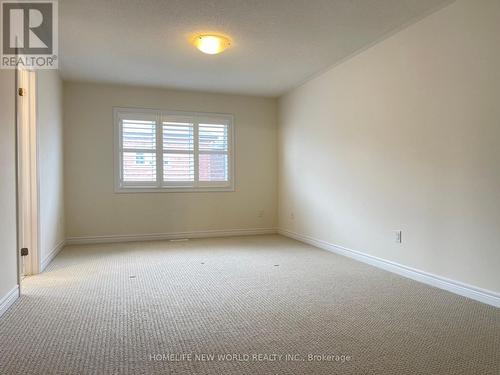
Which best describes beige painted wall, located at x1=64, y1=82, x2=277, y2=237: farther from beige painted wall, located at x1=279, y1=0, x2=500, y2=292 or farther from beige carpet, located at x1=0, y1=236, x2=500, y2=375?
beige carpet, located at x1=0, y1=236, x2=500, y2=375

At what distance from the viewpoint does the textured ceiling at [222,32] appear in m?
2.94

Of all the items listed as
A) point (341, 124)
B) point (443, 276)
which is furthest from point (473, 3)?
point (443, 276)

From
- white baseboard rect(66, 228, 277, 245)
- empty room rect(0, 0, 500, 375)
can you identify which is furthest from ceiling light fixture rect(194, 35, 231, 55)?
white baseboard rect(66, 228, 277, 245)

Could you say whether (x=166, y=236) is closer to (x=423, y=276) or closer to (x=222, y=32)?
(x=222, y=32)

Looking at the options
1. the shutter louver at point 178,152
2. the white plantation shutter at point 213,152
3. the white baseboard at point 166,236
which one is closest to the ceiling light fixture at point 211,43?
the shutter louver at point 178,152

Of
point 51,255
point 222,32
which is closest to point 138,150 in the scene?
point 51,255

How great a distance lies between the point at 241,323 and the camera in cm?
229

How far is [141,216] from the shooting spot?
5.50m

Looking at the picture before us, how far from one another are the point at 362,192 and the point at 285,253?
1259mm

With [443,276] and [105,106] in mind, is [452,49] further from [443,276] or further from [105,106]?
[105,106]

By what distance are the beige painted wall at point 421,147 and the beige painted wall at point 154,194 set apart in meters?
1.40

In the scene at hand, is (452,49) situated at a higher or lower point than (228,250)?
higher

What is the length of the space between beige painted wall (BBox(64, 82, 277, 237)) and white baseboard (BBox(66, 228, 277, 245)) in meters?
0.06

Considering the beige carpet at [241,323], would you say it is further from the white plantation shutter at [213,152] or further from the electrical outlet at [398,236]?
the white plantation shutter at [213,152]
